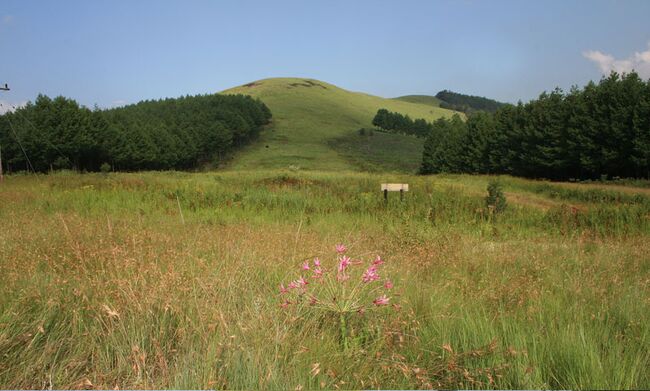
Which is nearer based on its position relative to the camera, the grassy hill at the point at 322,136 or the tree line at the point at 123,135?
the tree line at the point at 123,135

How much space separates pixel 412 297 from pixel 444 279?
47.7 inches

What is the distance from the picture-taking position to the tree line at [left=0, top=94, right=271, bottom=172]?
187 ft

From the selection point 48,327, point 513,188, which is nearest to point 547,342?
point 48,327

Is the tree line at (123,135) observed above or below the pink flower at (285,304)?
above

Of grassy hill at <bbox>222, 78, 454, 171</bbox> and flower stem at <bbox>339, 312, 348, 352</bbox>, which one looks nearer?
flower stem at <bbox>339, 312, 348, 352</bbox>

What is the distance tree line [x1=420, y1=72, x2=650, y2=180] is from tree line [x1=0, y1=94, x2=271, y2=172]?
48746mm

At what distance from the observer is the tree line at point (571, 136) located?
37094mm

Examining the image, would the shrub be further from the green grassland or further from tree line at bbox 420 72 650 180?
tree line at bbox 420 72 650 180

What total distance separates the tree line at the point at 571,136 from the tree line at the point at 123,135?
4875 centimetres

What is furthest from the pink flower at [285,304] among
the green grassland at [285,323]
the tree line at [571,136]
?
the tree line at [571,136]

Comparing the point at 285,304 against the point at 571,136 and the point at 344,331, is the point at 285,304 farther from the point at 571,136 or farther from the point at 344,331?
the point at 571,136

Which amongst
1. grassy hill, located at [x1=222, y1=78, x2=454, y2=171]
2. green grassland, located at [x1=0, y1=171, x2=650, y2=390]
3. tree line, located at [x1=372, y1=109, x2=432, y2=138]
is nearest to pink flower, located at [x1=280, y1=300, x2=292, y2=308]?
green grassland, located at [x1=0, y1=171, x2=650, y2=390]

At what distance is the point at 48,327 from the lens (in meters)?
2.92

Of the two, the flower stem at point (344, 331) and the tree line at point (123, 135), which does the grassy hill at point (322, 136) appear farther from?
the flower stem at point (344, 331)
